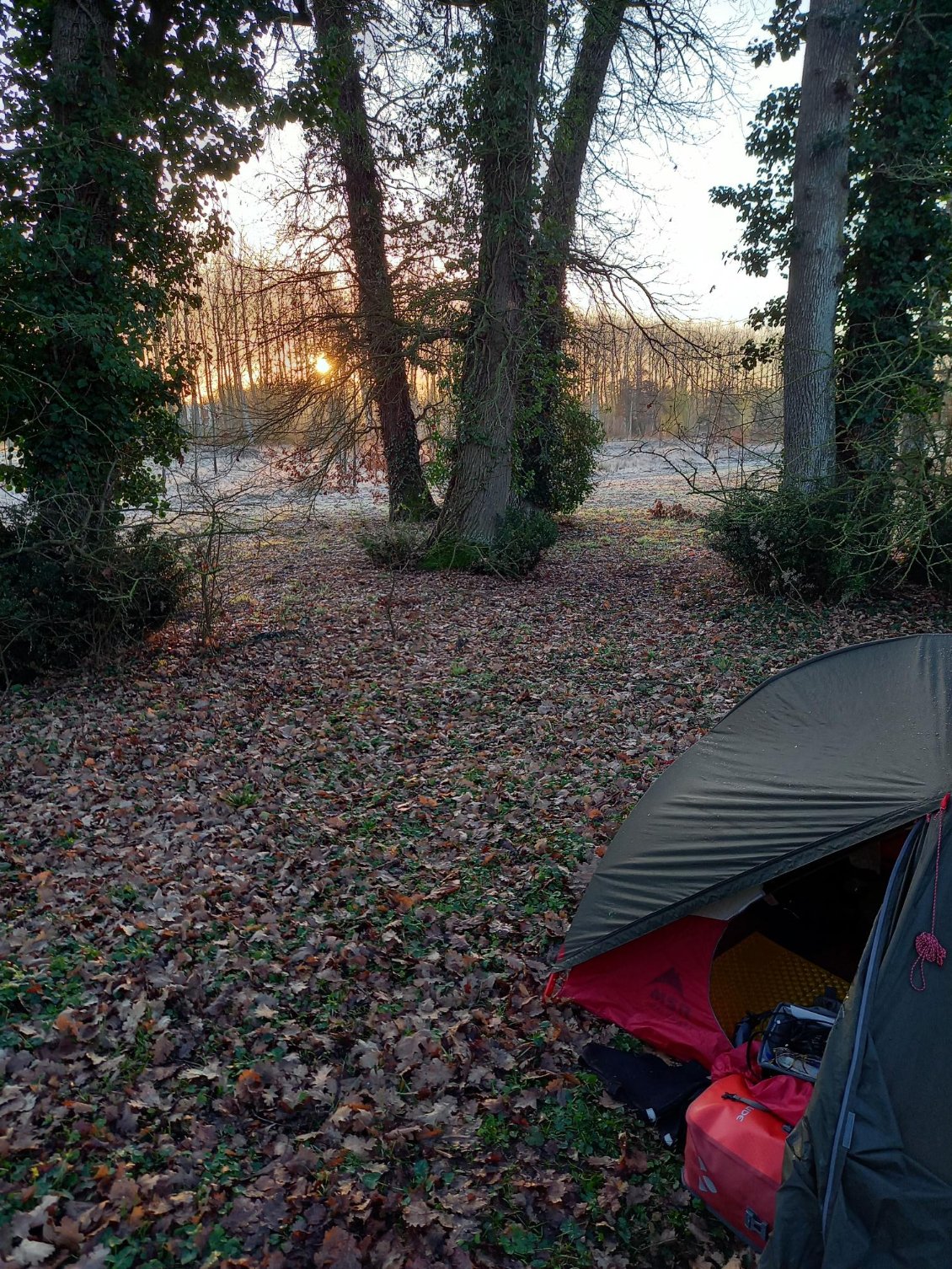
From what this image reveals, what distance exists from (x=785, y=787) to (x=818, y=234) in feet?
33.0

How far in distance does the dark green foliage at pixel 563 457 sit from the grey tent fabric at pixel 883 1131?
1320cm

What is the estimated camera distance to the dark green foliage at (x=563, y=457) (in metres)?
15.8

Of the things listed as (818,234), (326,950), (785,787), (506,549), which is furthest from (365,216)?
(785,787)

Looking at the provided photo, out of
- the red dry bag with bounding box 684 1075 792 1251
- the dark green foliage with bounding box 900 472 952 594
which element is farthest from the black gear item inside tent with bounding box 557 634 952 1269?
the dark green foliage with bounding box 900 472 952 594

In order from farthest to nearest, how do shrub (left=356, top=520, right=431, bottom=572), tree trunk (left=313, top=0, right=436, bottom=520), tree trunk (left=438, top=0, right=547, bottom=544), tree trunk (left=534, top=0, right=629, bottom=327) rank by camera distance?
1. shrub (left=356, top=520, right=431, bottom=572)
2. tree trunk (left=534, top=0, right=629, bottom=327)
3. tree trunk (left=313, top=0, right=436, bottom=520)
4. tree trunk (left=438, top=0, right=547, bottom=544)

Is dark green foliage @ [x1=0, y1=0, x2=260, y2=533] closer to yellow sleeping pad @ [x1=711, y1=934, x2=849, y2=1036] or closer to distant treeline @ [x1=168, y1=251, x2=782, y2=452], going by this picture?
distant treeline @ [x1=168, y1=251, x2=782, y2=452]

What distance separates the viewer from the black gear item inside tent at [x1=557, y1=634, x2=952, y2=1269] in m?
2.46

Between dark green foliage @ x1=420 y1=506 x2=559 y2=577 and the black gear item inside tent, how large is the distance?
8.17 metres

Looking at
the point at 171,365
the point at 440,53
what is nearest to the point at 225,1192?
the point at 171,365

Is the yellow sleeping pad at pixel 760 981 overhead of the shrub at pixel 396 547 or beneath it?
beneath

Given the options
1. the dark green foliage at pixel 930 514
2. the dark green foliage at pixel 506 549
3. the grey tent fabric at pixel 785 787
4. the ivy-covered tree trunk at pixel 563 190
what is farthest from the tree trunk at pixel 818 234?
the grey tent fabric at pixel 785 787

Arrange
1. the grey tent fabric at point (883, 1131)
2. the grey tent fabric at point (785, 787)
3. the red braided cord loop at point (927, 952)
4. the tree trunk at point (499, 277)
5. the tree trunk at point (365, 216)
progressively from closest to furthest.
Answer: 1. the grey tent fabric at point (883, 1131)
2. the red braided cord loop at point (927, 952)
3. the grey tent fabric at point (785, 787)
4. the tree trunk at point (499, 277)
5. the tree trunk at point (365, 216)

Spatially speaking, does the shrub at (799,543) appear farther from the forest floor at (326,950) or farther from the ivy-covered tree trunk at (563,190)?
the ivy-covered tree trunk at (563,190)

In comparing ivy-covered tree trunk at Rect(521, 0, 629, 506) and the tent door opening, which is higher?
ivy-covered tree trunk at Rect(521, 0, 629, 506)
